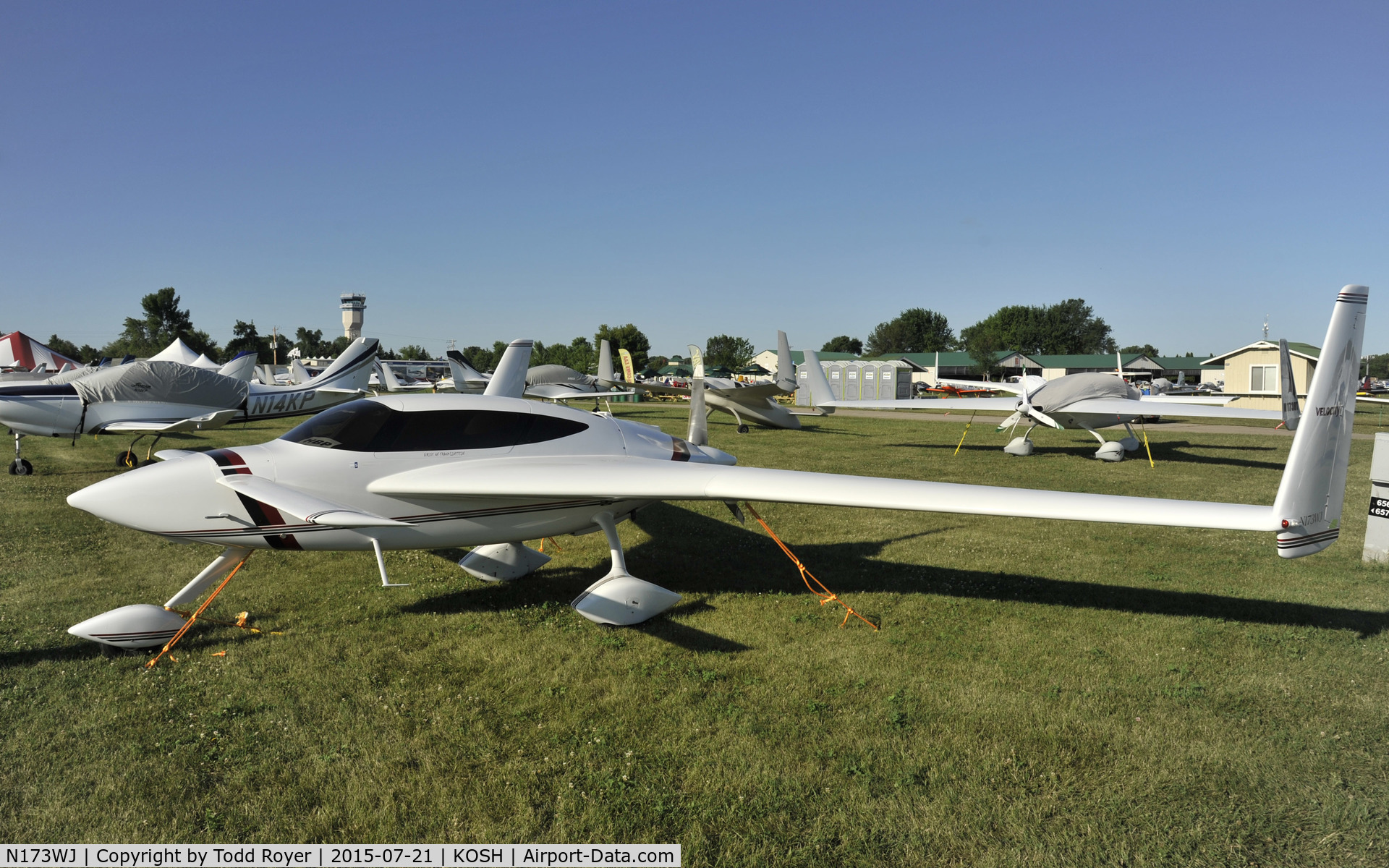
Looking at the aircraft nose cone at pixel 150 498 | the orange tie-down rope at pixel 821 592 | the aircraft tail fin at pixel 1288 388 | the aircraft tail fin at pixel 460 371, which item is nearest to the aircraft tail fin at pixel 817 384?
the aircraft tail fin at pixel 1288 388

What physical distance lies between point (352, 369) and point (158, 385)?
25.8ft

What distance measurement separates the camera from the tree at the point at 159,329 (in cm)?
9000

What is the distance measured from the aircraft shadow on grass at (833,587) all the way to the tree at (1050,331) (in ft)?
399

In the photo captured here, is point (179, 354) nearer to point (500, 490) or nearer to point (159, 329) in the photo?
point (500, 490)

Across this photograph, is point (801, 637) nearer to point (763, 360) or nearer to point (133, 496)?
point (133, 496)

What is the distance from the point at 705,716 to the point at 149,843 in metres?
3.09

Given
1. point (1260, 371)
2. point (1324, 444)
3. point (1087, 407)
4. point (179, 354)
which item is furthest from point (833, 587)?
point (1260, 371)

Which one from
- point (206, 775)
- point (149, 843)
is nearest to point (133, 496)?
point (206, 775)

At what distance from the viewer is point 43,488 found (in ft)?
44.7

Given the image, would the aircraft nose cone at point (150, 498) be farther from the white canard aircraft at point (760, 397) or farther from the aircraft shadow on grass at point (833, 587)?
the white canard aircraft at point (760, 397)

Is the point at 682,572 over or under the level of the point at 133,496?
under

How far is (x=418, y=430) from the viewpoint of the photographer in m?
6.33

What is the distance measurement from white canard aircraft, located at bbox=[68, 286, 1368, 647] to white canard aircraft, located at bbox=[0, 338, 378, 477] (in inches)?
518

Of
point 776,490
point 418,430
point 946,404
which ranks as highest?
point 418,430
